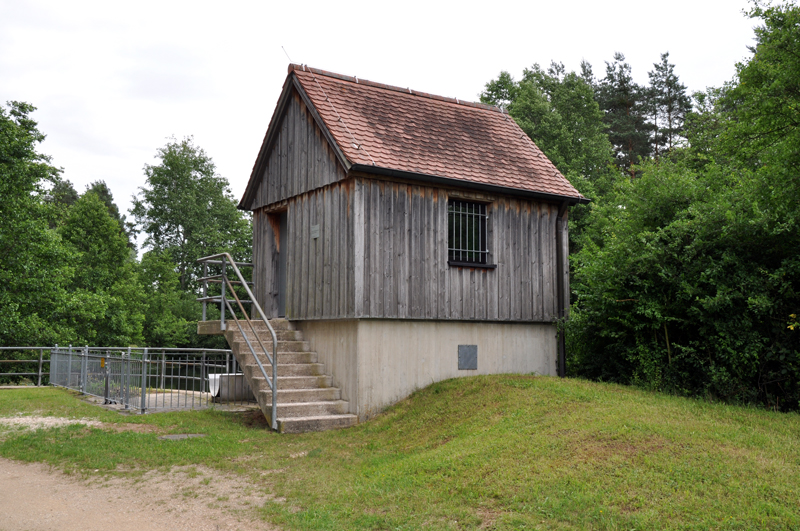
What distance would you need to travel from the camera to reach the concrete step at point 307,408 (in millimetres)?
10695

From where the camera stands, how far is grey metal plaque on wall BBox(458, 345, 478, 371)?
1245 centimetres

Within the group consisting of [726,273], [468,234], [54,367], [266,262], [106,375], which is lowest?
[54,367]

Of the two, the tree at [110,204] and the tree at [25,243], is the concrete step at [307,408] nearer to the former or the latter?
the tree at [25,243]

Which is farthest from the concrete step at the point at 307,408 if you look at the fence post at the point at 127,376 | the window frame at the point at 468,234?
the fence post at the point at 127,376

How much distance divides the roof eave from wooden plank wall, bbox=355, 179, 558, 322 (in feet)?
0.71

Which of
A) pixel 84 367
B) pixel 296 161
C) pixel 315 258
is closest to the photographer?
pixel 315 258

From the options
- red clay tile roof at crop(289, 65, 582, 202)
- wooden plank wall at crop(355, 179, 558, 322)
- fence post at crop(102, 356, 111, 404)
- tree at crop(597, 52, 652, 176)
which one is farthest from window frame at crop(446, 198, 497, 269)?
tree at crop(597, 52, 652, 176)

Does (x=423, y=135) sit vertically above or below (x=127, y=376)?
above

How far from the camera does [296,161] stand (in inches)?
534

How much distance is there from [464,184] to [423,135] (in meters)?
1.61

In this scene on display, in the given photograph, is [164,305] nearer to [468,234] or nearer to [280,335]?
[280,335]

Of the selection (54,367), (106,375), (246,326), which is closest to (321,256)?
(246,326)

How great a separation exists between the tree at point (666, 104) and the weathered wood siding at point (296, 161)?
2739 centimetres

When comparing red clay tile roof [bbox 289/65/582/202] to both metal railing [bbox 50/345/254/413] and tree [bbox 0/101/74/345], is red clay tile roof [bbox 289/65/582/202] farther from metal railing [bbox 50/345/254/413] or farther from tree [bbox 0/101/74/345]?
tree [bbox 0/101/74/345]
